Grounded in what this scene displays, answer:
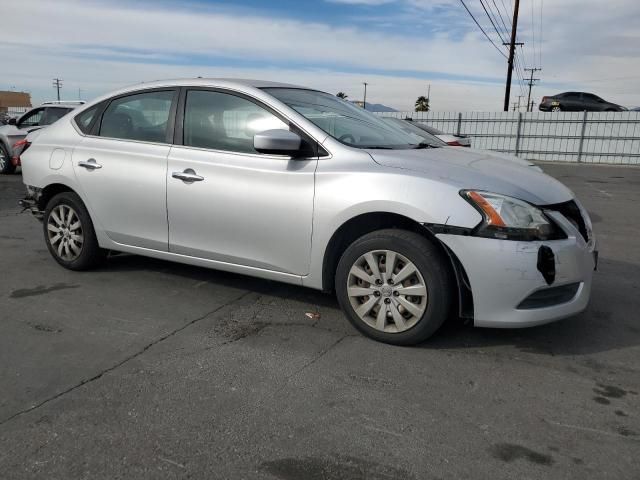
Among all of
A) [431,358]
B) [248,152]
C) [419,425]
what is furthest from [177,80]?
[419,425]

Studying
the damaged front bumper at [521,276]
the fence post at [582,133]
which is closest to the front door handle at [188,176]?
the damaged front bumper at [521,276]

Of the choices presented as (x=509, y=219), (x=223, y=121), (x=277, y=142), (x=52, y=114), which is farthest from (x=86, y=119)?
(x=52, y=114)

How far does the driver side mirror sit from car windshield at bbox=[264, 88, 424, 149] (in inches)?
12.2

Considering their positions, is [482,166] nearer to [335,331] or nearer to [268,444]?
[335,331]

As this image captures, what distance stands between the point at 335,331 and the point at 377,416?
1124 millimetres

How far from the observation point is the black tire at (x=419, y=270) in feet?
11.1

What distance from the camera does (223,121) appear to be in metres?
4.24

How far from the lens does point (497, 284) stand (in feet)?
10.7

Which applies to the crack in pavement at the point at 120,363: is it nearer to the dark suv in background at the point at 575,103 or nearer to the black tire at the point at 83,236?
the black tire at the point at 83,236

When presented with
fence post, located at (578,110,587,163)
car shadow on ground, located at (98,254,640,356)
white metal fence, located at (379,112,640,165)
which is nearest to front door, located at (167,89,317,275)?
car shadow on ground, located at (98,254,640,356)

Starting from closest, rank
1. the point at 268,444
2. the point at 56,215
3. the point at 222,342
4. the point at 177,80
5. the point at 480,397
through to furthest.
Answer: the point at 268,444
the point at 480,397
the point at 222,342
the point at 177,80
the point at 56,215

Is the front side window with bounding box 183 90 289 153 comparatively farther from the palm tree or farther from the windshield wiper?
the palm tree

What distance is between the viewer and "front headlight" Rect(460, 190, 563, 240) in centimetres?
324

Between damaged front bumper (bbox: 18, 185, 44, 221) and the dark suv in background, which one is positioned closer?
damaged front bumper (bbox: 18, 185, 44, 221)
